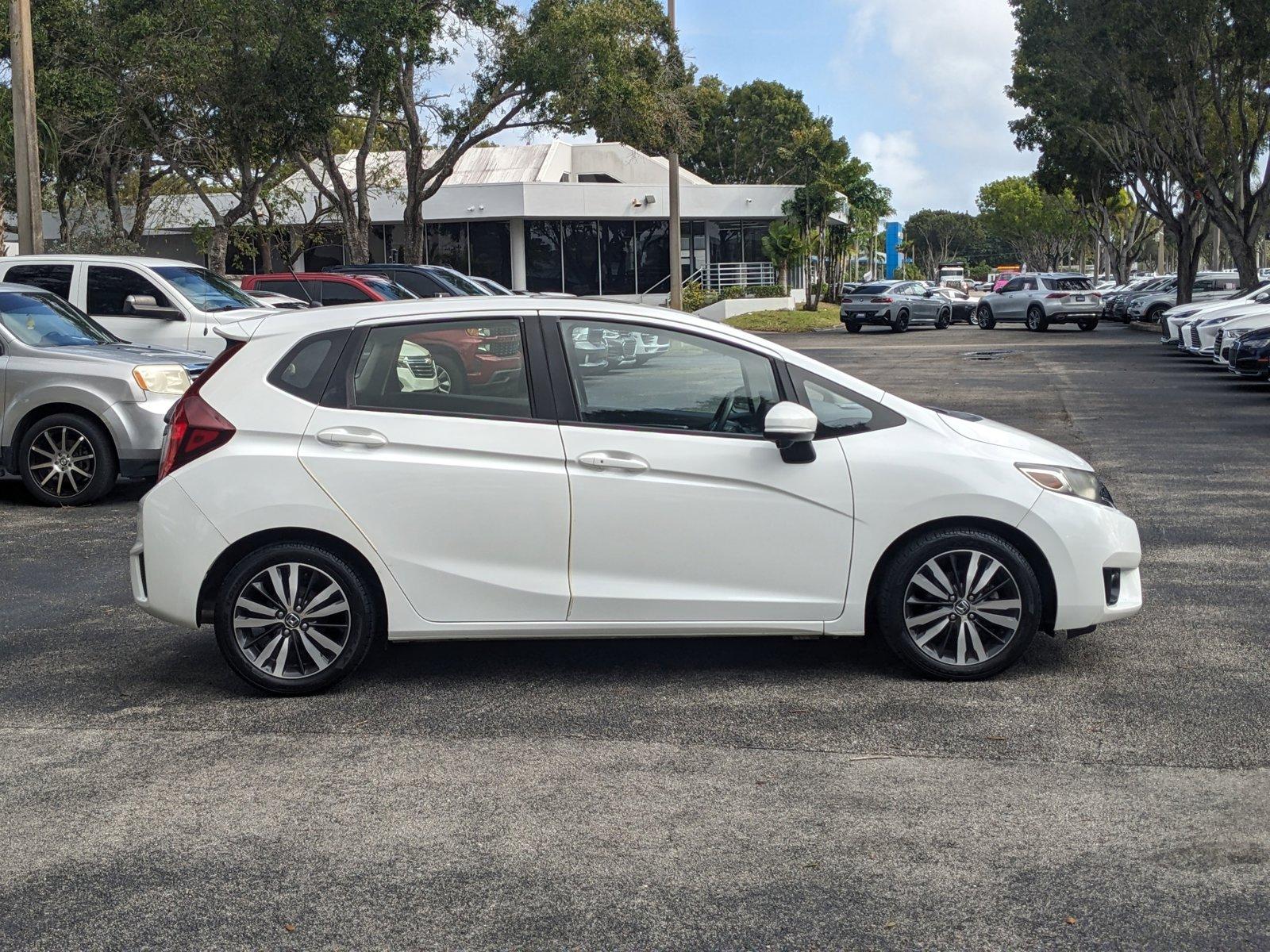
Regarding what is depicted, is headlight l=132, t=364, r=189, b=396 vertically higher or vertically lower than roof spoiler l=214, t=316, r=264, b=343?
lower

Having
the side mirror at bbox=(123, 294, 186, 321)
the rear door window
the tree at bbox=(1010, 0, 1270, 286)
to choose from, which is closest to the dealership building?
the tree at bbox=(1010, 0, 1270, 286)

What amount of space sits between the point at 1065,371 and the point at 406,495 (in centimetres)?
2134

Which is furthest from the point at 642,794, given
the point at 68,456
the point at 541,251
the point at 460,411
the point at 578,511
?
the point at 541,251

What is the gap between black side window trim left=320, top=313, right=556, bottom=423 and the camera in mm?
6047

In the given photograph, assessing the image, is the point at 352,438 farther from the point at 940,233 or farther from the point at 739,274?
the point at 940,233

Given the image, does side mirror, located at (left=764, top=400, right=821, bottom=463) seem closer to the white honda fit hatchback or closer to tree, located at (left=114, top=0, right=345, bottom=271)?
→ the white honda fit hatchback

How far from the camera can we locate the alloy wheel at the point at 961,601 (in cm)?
604

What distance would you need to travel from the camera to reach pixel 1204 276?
1747 inches

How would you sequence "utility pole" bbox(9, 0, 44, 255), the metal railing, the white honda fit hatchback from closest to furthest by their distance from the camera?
the white honda fit hatchback
"utility pole" bbox(9, 0, 44, 255)
the metal railing

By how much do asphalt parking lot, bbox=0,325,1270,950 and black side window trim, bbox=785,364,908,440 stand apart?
108cm

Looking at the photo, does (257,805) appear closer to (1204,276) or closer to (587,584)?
(587,584)

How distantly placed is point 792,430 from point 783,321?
42.1 meters

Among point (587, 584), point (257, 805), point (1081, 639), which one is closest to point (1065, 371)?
point (1081, 639)

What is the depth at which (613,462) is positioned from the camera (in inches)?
234
